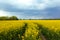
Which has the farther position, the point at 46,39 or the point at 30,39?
the point at 46,39

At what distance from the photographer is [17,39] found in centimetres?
2272

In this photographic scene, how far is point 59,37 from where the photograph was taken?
76.7ft

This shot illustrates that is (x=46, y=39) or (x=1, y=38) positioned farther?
(x=46, y=39)

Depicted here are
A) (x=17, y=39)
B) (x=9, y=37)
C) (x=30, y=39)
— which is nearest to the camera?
(x=30, y=39)

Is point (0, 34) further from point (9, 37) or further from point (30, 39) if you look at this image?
point (30, 39)

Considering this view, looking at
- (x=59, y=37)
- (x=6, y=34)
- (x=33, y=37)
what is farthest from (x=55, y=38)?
(x=6, y=34)

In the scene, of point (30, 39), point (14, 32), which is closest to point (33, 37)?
point (30, 39)

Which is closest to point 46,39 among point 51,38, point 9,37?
point 51,38

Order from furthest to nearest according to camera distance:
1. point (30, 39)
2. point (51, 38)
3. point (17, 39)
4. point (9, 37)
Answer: point (51, 38)
point (17, 39)
point (9, 37)
point (30, 39)

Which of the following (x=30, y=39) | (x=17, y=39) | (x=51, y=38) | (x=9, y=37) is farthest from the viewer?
(x=51, y=38)

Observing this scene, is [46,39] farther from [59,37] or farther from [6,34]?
[6,34]

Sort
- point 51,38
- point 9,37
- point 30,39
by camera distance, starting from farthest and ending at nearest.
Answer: point 51,38, point 9,37, point 30,39

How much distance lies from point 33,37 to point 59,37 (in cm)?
441

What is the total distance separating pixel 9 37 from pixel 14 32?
8.86 feet
